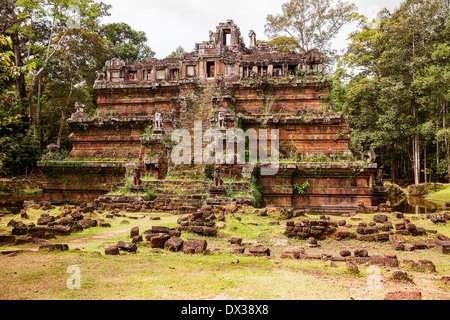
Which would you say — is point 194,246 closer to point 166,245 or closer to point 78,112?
point 166,245

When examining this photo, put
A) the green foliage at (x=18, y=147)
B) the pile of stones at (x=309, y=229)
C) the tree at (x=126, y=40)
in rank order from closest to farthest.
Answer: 1. the pile of stones at (x=309, y=229)
2. the green foliage at (x=18, y=147)
3. the tree at (x=126, y=40)

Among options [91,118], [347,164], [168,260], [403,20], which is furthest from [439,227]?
[403,20]

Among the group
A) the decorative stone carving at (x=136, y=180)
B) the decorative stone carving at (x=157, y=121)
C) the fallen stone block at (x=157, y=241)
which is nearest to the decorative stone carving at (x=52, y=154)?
the decorative stone carving at (x=157, y=121)

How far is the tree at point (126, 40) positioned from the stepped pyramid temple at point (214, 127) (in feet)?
56.1

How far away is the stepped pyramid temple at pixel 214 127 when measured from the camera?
14.3m

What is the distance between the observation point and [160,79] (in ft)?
67.9

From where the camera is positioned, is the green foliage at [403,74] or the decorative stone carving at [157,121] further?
the green foliage at [403,74]

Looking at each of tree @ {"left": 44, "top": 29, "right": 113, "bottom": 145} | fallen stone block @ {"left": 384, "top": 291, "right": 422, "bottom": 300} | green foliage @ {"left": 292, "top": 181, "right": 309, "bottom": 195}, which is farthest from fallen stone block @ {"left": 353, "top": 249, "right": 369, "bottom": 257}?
tree @ {"left": 44, "top": 29, "right": 113, "bottom": 145}

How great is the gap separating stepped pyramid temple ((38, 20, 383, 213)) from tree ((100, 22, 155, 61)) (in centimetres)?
1709

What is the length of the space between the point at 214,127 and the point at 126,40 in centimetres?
3107

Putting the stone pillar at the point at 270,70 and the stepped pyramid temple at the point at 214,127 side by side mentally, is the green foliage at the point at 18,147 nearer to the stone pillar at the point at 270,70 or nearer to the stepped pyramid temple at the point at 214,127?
the stepped pyramid temple at the point at 214,127

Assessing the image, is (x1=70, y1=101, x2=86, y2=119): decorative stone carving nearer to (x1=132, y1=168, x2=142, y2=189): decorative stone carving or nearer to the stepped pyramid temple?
the stepped pyramid temple

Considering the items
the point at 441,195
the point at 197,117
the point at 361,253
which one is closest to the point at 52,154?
the point at 197,117
